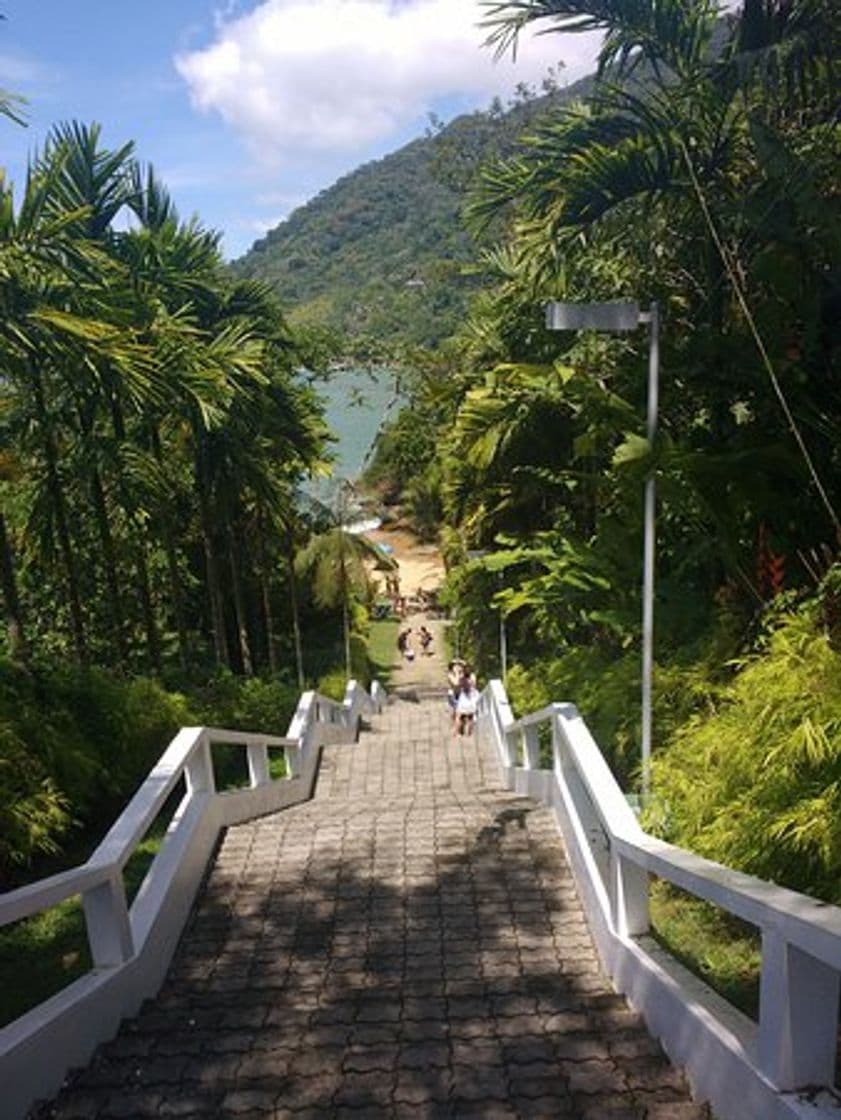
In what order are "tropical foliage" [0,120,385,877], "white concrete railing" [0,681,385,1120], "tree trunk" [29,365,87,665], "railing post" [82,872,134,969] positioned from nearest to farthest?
"white concrete railing" [0,681,385,1120] → "railing post" [82,872,134,969] → "tropical foliage" [0,120,385,877] → "tree trunk" [29,365,87,665]

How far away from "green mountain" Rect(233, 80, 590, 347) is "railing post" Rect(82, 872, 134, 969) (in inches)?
536

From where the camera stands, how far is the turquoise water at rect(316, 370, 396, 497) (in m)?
27.1

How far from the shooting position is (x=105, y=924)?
14.0ft

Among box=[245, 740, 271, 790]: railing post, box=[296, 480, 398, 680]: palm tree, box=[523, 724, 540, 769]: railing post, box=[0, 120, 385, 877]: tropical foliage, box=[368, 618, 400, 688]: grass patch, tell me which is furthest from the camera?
box=[368, 618, 400, 688]: grass patch

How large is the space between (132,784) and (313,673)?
16289mm

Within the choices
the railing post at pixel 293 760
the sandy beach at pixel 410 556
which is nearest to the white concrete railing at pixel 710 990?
the railing post at pixel 293 760

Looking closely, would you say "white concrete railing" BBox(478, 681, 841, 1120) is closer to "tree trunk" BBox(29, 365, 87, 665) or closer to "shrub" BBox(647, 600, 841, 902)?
"shrub" BBox(647, 600, 841, 902)

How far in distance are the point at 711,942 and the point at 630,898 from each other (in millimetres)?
763

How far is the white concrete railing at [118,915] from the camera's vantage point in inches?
136

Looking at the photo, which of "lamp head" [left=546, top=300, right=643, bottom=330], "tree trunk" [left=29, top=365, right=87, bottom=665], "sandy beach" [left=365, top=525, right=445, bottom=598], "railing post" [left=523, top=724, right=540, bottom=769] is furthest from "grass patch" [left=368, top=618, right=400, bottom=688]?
"lamp head" [left=546, top=300, right=643, bottom=330]

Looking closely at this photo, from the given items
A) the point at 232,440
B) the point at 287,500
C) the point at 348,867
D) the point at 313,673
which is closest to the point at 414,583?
the point at 313,673

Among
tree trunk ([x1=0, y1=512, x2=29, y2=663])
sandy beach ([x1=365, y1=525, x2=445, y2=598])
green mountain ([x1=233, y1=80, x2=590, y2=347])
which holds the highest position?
green mountain ([x1=233, y1=80, x2=590, y2=347])

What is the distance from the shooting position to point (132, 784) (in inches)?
360

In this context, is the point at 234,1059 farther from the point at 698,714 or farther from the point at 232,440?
the point at 232,440
